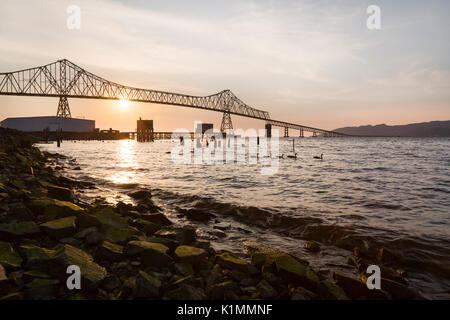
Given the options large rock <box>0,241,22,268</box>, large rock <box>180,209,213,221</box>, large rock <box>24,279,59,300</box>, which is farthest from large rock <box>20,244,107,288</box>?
large rock <box>180,209,213,221</box>

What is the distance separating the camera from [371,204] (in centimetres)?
1066

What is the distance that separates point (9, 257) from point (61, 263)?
651mm

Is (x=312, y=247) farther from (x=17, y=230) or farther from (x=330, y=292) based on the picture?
(x=17, y=230)

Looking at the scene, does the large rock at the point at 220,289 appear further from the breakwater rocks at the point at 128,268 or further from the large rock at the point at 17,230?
the large rock at the point at 17,230

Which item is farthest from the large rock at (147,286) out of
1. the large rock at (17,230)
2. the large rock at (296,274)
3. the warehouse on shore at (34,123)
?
the warehouse on shore at (34,123)

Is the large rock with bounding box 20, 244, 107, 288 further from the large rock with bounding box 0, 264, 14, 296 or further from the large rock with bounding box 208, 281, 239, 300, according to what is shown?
the large rock with bounding box 208, 281, 239, 300

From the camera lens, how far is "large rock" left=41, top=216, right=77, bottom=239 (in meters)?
4.41

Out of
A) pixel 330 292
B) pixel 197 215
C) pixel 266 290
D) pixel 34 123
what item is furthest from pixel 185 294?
pixel 34 123

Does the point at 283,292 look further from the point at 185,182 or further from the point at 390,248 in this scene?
the point at 185,182

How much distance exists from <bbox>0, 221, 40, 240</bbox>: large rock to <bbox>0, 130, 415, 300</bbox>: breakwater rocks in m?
0.01

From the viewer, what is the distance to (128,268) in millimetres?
3922

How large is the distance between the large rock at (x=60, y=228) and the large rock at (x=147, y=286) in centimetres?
198
